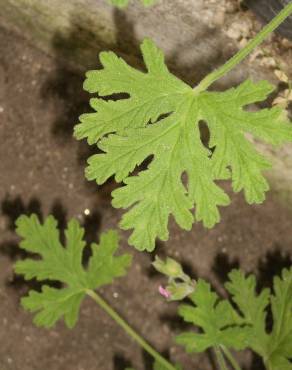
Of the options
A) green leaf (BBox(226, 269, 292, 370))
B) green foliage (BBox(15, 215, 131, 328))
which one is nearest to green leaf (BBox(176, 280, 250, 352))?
green leaf (BBox(226, 269, 292, 370))

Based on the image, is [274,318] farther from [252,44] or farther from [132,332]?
[252,44]

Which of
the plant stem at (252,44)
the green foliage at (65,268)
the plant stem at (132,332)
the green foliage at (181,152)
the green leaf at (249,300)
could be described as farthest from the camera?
the green leaf at (249,300)

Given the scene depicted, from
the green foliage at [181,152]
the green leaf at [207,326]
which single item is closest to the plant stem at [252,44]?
the green foliage at [181,152]

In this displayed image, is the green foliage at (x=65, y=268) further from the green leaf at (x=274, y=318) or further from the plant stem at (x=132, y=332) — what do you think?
the green leaf at (x=274, y=318)

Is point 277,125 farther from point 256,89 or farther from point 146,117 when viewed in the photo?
point 146,117

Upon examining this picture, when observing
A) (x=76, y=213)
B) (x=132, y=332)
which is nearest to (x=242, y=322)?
(x=132, y=332)


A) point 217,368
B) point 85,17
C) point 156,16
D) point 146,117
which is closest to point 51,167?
point 85,17
